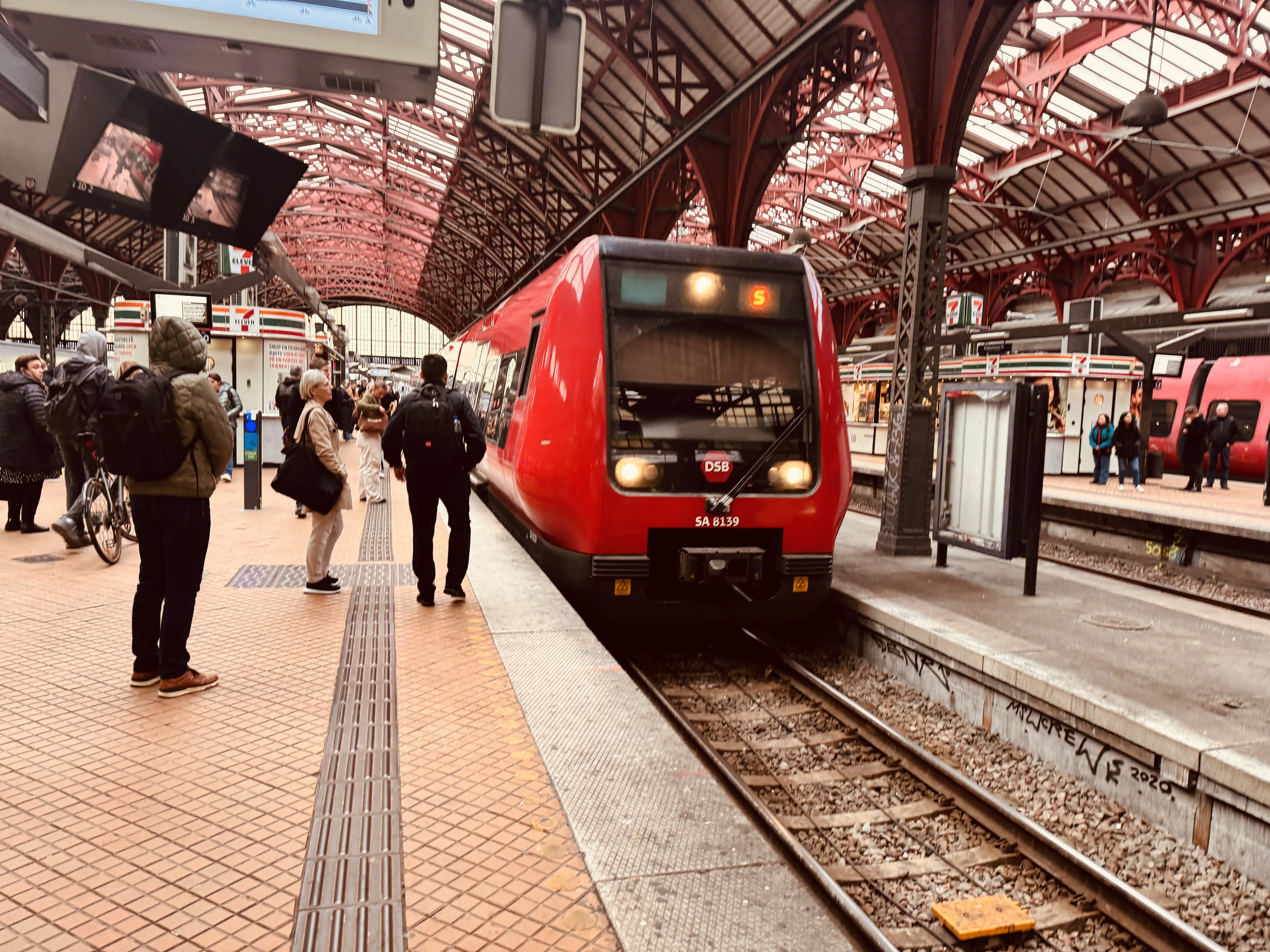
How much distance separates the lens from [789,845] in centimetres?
346

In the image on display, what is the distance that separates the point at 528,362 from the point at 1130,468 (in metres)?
13.7

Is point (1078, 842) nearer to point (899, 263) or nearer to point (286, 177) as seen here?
point (286, 177)

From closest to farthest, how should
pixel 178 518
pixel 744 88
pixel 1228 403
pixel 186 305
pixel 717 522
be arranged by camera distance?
pixel 178 518
pixel 717 522
pixel 744 88
pixel 186 305
pixel 1228 403

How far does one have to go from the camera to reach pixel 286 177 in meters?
4.89

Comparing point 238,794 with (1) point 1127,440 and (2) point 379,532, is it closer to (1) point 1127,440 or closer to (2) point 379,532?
(2) point 379,532

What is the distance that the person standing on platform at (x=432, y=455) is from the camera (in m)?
5.47

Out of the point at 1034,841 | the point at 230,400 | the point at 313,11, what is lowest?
the point at 1034,841

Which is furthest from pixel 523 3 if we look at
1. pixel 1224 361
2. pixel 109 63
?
pixel 1224 361

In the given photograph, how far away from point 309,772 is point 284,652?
5.18 ft

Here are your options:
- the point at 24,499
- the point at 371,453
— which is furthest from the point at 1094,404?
the point at 24,499

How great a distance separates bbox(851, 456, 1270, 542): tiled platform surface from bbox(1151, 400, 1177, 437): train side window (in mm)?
2338

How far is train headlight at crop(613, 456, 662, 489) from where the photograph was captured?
545 centimetres

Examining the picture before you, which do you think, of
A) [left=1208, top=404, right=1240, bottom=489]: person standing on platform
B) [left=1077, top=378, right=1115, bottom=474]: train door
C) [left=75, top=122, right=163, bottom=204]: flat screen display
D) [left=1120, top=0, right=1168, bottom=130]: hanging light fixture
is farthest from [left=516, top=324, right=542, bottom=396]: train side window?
[left=1077, top=378, right=1115, bottom=474]: train door

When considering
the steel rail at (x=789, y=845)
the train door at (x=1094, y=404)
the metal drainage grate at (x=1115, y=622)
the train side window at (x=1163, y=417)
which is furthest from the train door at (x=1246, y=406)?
the steel rail at (x=789, y=845)
